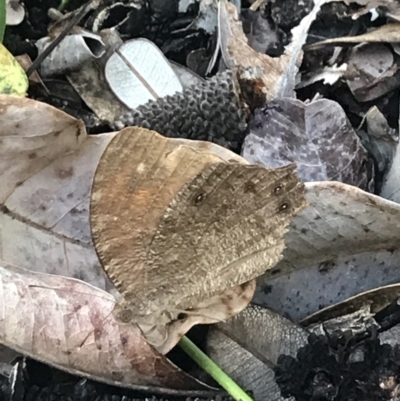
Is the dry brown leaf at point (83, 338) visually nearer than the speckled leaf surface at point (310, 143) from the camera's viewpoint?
Yes

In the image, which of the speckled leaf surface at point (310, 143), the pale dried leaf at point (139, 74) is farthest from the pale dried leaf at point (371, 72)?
the pale dried leaf at point (139, 74)

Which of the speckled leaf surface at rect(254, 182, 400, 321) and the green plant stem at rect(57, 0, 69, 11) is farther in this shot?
the green plant stem at rect(57, 0, 69, 11)

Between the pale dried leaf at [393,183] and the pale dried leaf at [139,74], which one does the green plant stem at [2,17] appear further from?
the pale dried leaf at [393,183]

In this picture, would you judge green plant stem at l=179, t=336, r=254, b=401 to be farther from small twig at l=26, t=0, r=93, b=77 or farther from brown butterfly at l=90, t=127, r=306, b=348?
small twig at l=26, t=0, r=93, b=77

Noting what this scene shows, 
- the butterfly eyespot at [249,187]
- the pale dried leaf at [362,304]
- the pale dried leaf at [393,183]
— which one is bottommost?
the pale dried leaf at [362,304]

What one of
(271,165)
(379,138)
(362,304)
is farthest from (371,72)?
(362,304)

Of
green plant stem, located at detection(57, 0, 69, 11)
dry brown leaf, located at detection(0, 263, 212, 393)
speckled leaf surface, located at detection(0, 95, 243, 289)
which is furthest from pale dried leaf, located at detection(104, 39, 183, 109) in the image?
dry brown leaf, located at detection(0, 263, 212, 393)
